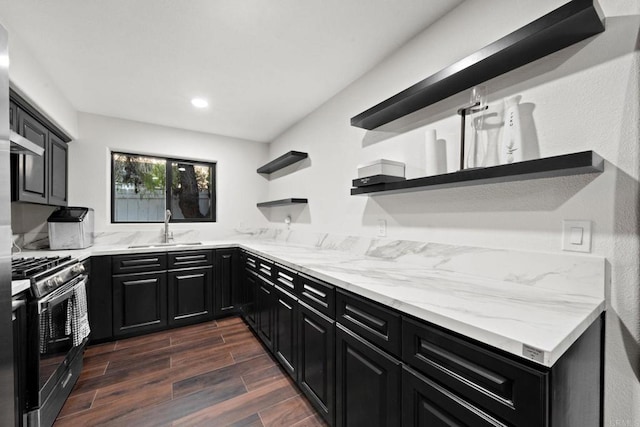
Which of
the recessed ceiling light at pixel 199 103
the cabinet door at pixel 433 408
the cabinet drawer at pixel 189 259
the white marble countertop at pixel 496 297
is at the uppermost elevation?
the recessed ceiling light at pixel 199 103

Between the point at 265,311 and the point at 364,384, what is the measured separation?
1.31 meters

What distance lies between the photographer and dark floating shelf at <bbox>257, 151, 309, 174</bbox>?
3.01 metres

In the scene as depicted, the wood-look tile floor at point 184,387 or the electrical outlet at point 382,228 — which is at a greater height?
the electrical outlet at point 382,228

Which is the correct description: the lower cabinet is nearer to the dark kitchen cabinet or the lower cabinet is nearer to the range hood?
the range hood

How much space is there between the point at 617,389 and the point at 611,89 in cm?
111

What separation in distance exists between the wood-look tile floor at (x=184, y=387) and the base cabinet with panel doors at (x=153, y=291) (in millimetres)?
195

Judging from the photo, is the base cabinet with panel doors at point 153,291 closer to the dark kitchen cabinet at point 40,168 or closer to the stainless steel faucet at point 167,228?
the stainless steel faucet at point 167,228

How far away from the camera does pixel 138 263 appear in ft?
8.85

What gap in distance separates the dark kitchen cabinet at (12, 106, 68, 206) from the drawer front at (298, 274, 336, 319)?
85.7 inches

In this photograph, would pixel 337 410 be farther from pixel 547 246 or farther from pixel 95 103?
pixel 95 103

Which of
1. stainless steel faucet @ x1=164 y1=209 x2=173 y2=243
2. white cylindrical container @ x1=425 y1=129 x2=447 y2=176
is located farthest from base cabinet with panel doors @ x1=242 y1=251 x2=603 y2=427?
stainless steel faucet @ x1=164 y1=209 x2=173 y2=243

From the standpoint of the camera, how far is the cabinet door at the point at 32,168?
1.96 metres

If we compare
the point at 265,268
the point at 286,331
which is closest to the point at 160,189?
the point at 265,268

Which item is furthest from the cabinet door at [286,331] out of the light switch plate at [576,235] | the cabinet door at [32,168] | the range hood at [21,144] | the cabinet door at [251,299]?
the cabinet door at [32,168]
